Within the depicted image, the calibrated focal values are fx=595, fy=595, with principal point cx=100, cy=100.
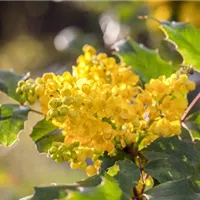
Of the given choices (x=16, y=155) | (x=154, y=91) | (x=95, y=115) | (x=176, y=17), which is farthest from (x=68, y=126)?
(x=16, y=155)

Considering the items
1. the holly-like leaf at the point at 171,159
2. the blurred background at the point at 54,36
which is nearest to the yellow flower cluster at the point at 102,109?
the holly-like leaf at the point at 171,159

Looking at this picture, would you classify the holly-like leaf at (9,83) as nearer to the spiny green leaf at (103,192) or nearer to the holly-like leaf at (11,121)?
the holly-like leaf at (11,121)

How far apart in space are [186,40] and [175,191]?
44 centimetres

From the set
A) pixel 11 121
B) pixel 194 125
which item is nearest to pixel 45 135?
pixel 11 121

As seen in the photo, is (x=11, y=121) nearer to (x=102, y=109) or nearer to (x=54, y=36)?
(x=102, y=109)

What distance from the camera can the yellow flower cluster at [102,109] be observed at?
1147 mm

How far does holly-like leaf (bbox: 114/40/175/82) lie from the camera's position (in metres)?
1.46

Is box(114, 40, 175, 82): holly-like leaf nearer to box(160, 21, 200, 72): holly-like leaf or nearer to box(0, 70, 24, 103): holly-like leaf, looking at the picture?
box(160, 21, 200, 72): holly-like leaf

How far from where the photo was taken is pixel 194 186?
1086mm

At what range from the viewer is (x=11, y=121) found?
1.34 m

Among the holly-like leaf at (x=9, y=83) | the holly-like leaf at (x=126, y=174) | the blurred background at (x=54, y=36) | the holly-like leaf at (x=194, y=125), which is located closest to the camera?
the holly-like leaf at (x=126, y=174)

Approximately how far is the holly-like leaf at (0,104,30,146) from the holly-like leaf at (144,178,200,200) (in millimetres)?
377

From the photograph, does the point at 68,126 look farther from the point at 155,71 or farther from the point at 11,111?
the point at 155,71

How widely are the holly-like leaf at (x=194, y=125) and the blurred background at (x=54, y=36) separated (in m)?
0.61
